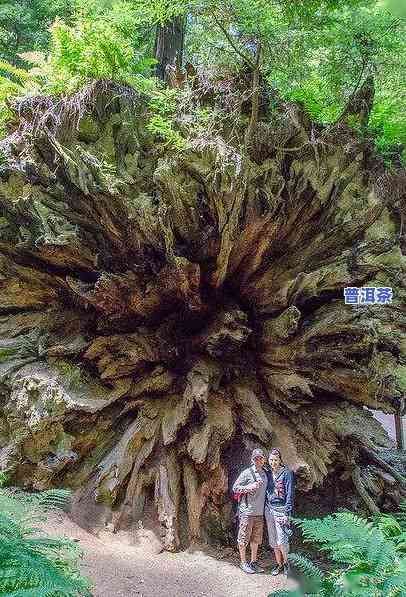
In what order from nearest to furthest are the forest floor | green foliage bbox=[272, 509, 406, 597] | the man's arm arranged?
green foliage bbox=[272, 509, 406, 597] < the forest floor < the man's arm

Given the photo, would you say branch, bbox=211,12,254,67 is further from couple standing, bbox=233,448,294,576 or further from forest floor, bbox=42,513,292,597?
forest floor, bbox=42,513,292,597

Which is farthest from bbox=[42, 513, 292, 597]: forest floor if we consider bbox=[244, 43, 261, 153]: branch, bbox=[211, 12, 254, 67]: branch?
bbox=[211, 12, 254, 67]: branch

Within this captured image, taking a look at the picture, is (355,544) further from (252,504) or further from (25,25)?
(25,25)

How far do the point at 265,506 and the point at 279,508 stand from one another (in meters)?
0.29

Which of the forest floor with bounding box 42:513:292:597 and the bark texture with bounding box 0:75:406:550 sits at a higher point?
the bark texture with bounding box 0:75:406:550

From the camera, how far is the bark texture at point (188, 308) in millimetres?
5305

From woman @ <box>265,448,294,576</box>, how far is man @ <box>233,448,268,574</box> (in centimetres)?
10

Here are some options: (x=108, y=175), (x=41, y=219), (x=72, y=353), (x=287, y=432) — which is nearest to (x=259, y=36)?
(x=108, y=175)

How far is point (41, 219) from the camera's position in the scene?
5418 mm

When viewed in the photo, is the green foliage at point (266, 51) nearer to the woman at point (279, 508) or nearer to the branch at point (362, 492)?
the woman at point (279, 508)

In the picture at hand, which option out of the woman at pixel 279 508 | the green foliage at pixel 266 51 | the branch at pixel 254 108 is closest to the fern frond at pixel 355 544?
the woman at pixel 279 508

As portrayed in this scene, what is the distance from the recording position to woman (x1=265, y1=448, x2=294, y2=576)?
464 centimetres

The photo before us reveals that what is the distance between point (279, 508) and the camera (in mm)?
4676

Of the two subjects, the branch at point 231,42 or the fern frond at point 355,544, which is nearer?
the fern frond at point 355,544
